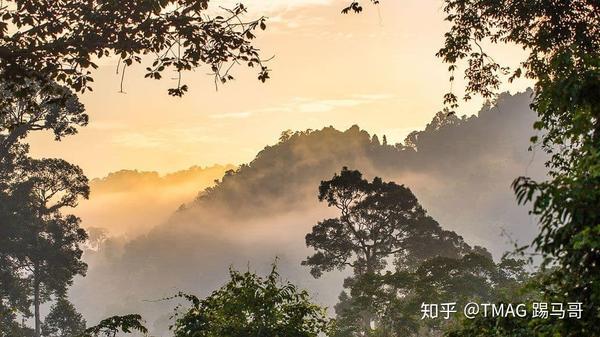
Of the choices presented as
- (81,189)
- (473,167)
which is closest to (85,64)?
(81,189)

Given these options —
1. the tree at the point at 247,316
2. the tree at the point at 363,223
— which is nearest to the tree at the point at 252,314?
the tree at the point at 247,316

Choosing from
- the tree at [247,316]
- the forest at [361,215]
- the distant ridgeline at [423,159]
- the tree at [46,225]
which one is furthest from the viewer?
the distant ridgeline at [423,159]

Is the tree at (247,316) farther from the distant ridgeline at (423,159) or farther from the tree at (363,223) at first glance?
the distant ridgeline at (423,159)

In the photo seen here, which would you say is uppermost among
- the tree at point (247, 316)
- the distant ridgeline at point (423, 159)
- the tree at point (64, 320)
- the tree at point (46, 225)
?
the distant ridgeline at point (423, 159)

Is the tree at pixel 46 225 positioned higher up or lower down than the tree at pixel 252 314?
higher up

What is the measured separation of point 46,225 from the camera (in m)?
42.2

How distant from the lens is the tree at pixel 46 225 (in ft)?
131

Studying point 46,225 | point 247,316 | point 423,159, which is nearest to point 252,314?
point 247,316

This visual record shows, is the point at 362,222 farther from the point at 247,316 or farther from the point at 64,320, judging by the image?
the point at 247,316

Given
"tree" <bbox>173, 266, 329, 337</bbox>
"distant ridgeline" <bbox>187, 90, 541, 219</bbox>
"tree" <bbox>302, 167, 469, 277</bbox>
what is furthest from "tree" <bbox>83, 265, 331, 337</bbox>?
"distant ridgeline" <bbox>187, 90, 541, 219</bbox>

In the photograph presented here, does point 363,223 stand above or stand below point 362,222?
below

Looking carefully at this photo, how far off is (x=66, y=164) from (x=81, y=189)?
7.27 feet

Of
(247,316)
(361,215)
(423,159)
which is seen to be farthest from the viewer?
(423,159)

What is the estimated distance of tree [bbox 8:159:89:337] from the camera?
131 feet
